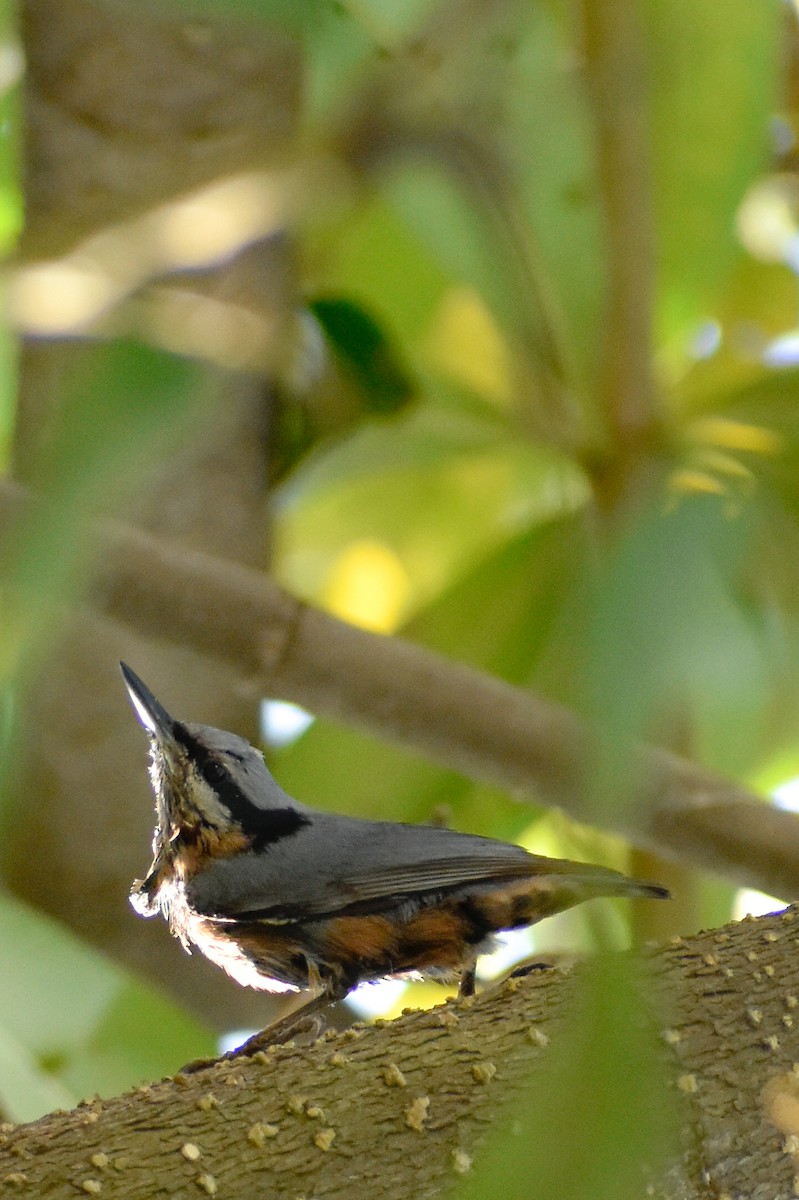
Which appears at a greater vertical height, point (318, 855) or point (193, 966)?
point (193, 966)

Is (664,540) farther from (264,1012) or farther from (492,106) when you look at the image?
(264,1012)

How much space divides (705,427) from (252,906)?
3.14 feet

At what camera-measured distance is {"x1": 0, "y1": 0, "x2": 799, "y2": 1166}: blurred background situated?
780mm

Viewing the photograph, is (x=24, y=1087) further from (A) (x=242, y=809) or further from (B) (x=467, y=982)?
(B) (x=467, y=982)

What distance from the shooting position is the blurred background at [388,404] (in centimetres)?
78

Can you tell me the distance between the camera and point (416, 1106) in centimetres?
149

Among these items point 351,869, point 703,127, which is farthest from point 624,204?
point 351,869

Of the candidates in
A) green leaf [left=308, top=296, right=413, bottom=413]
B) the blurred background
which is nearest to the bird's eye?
the blurred background

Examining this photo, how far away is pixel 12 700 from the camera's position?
1337 millimetres

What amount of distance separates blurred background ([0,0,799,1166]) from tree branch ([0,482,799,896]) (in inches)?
1.3

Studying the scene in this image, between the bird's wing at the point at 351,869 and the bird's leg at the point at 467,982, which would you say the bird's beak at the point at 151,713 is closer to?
the bird's wing at the point at 351,869

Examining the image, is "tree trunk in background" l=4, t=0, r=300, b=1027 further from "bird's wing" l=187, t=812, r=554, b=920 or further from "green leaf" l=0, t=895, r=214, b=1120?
"bird's wing" l=187, t=812, r=554, b=920

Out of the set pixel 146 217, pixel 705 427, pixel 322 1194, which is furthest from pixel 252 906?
pixel 146 217

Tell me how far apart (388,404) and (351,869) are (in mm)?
899
